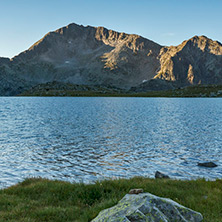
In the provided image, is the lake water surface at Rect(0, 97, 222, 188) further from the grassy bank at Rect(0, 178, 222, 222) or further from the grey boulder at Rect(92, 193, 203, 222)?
the grey boulder at Rect(92, 193, 203, 222)

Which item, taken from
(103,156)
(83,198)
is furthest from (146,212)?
(103,156)

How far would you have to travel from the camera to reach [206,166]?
80.1ft

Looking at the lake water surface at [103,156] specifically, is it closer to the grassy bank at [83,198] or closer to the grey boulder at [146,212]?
the grassy bank at [83,198]

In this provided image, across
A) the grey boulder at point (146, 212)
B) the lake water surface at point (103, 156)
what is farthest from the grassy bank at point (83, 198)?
the lake water surface at point (103, 156)

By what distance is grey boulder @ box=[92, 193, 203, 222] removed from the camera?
7530 mm

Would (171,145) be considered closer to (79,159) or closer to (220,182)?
(79,159)

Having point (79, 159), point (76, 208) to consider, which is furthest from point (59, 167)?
point (76, 208)

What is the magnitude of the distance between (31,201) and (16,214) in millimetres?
1770

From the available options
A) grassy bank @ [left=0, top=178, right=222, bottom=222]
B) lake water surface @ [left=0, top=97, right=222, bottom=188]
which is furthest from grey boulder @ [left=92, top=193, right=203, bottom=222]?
lake water surface @ [left=0, top=97, right=222, bottom=188]

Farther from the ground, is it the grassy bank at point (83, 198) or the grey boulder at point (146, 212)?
the grey boulder at point (146, 212)

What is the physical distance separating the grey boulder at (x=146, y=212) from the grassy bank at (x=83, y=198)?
1.73 meters

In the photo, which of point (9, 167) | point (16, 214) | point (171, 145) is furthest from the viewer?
point (171, 145)

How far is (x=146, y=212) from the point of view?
308 inches

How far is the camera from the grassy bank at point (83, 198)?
34.0ft
